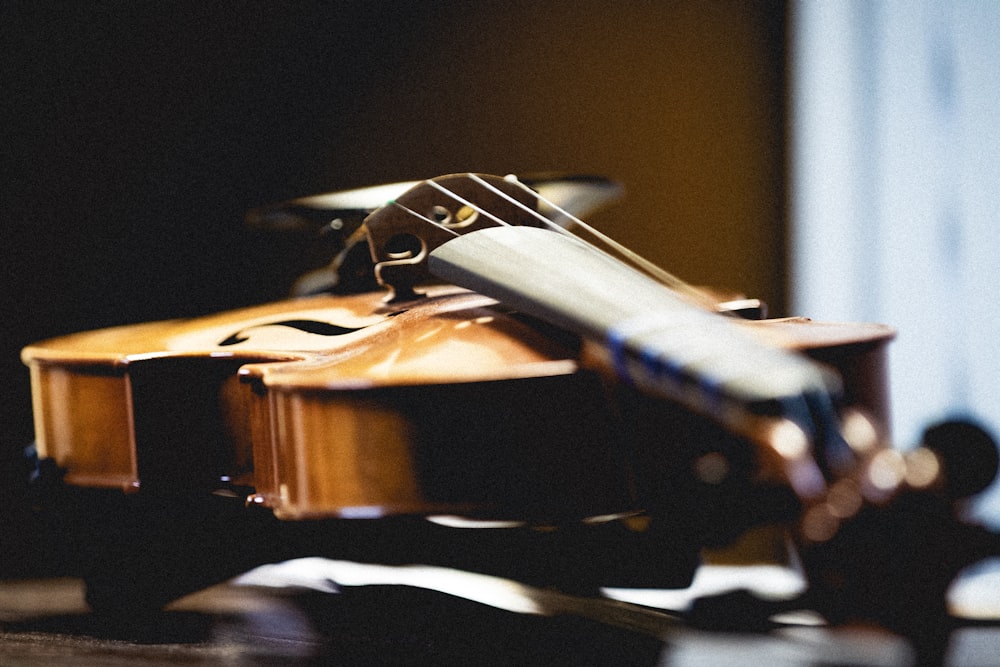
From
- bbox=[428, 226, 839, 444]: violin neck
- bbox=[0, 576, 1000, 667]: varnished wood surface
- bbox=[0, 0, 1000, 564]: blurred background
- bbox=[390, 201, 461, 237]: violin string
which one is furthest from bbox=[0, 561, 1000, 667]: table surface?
bbox=[0, 0, 1000, 564]: blurred background

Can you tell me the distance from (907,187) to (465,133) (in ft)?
2.60

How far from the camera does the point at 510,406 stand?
2.12 ft

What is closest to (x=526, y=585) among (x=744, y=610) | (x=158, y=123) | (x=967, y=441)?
(x=744, y=610)

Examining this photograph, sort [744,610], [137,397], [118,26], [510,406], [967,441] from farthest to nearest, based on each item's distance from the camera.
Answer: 1. [118,26]
2. [744,610]
3. [137,397]
4. [510,406]
5. [967,441]

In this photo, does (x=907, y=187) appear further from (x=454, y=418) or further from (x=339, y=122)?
(x=454, y=418)

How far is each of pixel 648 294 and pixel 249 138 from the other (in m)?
1.13

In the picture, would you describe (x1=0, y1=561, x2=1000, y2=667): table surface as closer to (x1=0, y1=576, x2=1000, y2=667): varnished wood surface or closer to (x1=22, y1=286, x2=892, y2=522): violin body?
(x1=0, y1=576, x2=1000, y2=667): varnished wood surface

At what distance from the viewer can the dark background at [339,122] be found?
1.52 meters

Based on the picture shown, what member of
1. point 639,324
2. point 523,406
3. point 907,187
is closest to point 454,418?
point 523,406

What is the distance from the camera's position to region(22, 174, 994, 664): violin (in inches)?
19.9

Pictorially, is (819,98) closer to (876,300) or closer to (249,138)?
(876,300)

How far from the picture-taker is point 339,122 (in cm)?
158

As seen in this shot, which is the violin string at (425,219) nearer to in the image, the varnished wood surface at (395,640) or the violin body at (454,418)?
the violin body at (454,418)

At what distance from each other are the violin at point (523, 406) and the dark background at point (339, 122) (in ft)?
2.28
